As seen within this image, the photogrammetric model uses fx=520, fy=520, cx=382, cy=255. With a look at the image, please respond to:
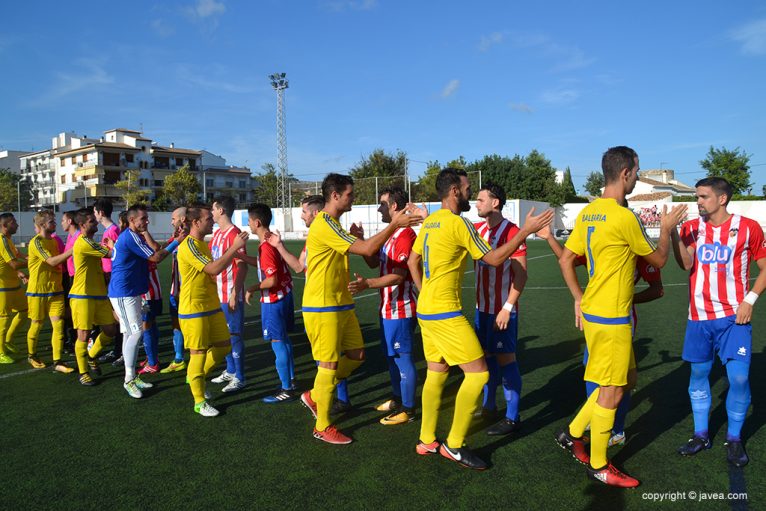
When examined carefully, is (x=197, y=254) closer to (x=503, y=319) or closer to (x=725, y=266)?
(x=503, y=319)

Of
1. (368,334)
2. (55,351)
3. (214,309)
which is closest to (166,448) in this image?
(214,309)

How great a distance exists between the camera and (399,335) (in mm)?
4875

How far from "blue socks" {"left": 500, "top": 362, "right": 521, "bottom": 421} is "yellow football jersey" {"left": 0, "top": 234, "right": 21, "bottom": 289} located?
278 inches

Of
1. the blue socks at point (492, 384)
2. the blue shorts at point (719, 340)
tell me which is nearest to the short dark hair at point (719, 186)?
the blue shorts at point (719, 340)

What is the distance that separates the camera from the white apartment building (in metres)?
70.7

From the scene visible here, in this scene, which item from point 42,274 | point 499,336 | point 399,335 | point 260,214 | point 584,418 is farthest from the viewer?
point 42,274

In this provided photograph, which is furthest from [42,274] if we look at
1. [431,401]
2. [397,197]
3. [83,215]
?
[431,401]

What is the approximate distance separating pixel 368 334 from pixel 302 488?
5335 mm

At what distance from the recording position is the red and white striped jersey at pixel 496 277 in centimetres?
472

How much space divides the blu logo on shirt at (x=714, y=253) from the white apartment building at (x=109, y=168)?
67223 mm

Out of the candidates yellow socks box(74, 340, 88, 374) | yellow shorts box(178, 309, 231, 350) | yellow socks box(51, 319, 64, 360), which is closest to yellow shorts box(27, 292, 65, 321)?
yellow socks box(51, 319, 64, 360)

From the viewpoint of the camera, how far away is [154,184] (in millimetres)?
76625

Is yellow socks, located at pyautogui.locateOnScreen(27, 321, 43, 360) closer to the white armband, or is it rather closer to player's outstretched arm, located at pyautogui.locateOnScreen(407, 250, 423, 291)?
player's outstretched arm, located at pyautogui.locateOnScreen(407, 250, 423, 291)

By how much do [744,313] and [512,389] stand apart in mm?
1923
